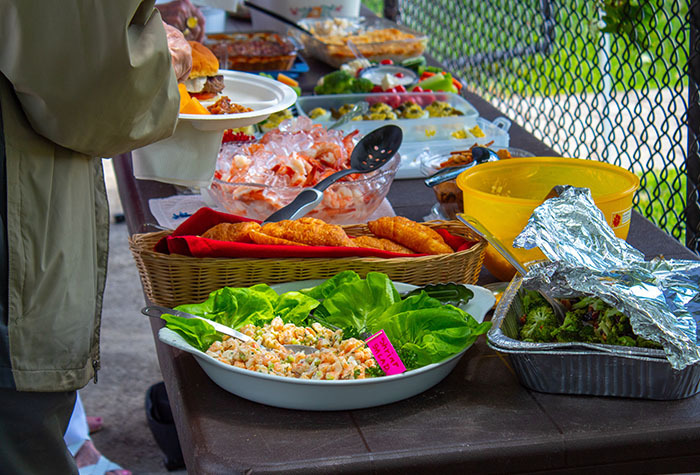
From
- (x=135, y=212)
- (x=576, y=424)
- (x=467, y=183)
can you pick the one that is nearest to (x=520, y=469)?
(x=576, y=424)

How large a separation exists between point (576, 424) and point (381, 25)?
2.35 meters

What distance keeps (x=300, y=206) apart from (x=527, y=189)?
15.2 inches

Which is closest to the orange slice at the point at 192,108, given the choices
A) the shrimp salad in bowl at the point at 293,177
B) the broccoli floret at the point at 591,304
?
the shrimp salad in bowl at the point at 293,177

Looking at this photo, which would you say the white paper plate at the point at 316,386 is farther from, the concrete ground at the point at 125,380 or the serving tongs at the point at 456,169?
the concrete ground at the point at 125,380

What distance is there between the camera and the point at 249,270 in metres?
1.04

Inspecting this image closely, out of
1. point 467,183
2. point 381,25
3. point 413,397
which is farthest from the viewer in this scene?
point 381,25

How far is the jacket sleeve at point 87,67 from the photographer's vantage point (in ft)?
2.52

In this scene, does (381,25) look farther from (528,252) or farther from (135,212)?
(528,252)

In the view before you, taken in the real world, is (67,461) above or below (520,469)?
below

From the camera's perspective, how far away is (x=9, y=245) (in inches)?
34.8

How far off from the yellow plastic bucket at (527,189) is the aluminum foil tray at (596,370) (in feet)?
0.91

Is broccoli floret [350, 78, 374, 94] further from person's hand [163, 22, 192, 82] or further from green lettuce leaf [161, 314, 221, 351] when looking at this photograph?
green lettuce leaf [161, 314, 221, 351]

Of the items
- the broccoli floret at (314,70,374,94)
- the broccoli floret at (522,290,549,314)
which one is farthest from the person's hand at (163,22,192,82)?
the broccoli floret at (314,70,374,94)

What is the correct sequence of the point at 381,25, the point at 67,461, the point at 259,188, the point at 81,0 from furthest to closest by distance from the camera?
the point at 381,25 < the point at 259,188 < the point at 67,461 < the point at 81,0
